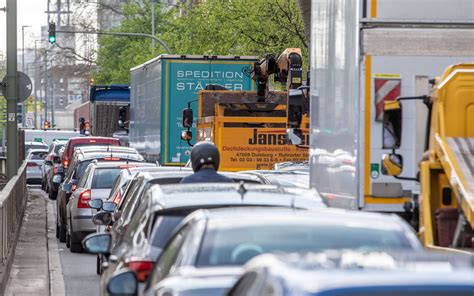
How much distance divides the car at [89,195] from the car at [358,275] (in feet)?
52.4

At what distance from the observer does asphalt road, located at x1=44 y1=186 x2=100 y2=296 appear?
16.9 meters

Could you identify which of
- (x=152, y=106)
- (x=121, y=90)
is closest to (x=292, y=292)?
(x=152, y=106)

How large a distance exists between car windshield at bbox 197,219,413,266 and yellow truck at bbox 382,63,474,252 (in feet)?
10.6

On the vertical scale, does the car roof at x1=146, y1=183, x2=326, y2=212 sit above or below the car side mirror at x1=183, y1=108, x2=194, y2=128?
below

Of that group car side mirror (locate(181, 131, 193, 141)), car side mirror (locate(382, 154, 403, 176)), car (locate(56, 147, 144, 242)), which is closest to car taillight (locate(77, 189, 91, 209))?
car (locate(56, 147, 144, 242))

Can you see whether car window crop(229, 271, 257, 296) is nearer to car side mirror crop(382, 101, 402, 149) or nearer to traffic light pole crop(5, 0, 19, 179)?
car side mirror crop(382, 101, 402, 149)

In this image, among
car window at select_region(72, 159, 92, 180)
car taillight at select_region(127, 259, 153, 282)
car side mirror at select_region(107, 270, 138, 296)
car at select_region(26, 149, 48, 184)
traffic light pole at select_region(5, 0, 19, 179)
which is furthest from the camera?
car at select_region(26, 149, 48, 184)

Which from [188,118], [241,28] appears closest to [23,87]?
[188,118]

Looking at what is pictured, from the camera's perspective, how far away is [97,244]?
401 inches

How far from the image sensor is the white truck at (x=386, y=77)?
12359 millimetres

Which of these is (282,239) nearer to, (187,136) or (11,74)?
(11,74)

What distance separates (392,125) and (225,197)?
3383 millimetres

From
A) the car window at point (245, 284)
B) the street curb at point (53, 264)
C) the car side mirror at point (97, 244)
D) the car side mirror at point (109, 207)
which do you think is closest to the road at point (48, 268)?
the street curb at point (53, 264)

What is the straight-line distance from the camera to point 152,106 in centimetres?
3284
